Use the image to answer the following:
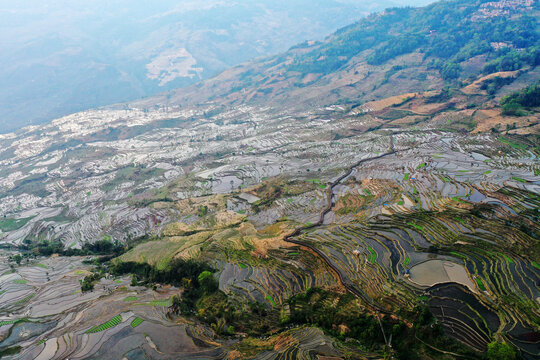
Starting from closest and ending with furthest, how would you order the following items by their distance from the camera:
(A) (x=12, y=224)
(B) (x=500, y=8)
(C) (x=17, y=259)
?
(C) (x=17, y=259), (A) (x=12, y=224), (B) (x=500, y=8)

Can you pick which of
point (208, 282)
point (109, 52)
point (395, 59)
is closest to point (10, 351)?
point (208, 282)

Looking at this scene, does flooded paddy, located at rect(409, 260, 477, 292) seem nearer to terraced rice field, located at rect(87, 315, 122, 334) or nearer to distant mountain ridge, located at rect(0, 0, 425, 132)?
terraced rice field, located at rect(87, 315, 122, 334)

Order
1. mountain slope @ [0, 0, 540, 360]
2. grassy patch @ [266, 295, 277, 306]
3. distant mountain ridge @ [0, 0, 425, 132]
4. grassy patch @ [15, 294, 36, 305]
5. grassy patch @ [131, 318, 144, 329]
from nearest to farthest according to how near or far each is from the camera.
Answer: mountain slope @ [0, 0, 540, 360]
grassy patch @ [131, 318, 144, 329]
grassy patch @ [266, 295, 277, 306]
grassy patch @ [15, 294, 36, 305]
distant mountain ridge @ [0, 0, 425, 132]

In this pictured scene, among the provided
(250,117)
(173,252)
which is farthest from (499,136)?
(250,117)

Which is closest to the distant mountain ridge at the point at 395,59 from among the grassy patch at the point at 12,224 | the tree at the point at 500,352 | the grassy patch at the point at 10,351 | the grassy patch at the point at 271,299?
the tree at the point at 500,352

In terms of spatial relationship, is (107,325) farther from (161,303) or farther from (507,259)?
(507,259)

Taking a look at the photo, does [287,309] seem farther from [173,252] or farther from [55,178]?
[55,178]

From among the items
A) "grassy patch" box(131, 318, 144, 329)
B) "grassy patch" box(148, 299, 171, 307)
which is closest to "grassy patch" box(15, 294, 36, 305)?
"grassy patch" box(148, 299, 171, 307)

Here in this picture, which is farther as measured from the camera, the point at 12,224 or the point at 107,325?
the point at 12,224
